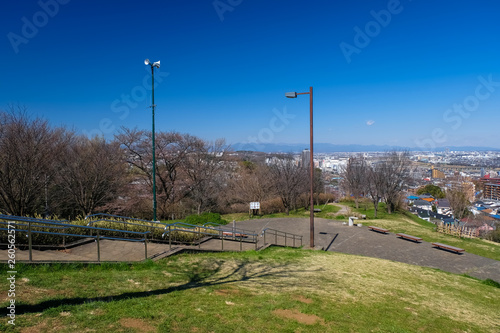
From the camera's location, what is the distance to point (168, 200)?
1113 inches

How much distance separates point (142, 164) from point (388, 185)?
24945mm

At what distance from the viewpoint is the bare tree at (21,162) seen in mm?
15852

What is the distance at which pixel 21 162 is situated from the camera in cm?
1606

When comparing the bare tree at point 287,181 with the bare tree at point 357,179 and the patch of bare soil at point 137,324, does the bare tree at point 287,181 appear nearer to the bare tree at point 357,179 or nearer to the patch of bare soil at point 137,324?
the bare tree at point 357,179

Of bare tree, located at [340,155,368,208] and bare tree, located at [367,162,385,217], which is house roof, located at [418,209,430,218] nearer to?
bare tree, located at [340,155,368,208]

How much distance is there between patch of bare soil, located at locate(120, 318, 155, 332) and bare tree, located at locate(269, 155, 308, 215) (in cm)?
2503

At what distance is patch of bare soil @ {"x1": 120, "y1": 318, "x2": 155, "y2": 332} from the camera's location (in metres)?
3.93

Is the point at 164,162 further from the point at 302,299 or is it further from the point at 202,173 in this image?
the point at 302,299

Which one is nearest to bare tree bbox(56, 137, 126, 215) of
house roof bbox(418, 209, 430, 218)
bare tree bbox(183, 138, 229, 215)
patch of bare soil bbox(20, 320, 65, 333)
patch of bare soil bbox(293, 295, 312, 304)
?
bare tree bbox(183, 138, 229, 215)

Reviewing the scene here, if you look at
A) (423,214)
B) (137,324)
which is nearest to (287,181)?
(137,324)

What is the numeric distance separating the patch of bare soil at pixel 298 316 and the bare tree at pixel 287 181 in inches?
927

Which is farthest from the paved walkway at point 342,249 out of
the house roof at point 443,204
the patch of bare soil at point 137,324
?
the house roof at point 443,204

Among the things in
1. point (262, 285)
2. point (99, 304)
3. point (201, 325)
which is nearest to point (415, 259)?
point (262, 285)

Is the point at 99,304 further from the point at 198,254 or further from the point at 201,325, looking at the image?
the point at 198,254
